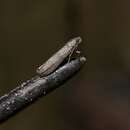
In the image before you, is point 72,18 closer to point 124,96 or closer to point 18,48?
point 18,48

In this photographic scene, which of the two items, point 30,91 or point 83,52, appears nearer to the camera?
point 30,91

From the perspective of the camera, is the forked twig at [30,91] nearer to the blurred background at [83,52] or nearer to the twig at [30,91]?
the twig at [30,91]

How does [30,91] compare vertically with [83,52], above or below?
below

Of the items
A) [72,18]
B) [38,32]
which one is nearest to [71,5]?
[72,18]

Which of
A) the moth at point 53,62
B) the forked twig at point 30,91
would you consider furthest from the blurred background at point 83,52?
the forked twig at point 30,91

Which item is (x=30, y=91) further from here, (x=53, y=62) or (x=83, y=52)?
(x=83, y=52)

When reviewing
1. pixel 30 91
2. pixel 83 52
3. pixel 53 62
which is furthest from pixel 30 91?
pixel 83 52
